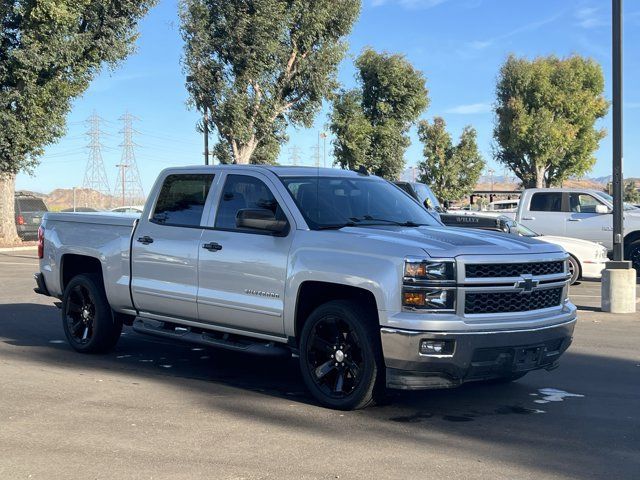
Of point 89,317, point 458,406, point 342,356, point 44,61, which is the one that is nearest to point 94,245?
point 89,317

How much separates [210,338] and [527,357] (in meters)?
2.90

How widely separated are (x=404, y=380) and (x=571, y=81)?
47.9 meters

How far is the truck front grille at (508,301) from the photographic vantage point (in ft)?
19.2

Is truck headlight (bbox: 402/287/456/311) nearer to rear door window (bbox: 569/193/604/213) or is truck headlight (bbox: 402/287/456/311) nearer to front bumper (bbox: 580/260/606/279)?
front bumper (bbox: 580/260/606/279)

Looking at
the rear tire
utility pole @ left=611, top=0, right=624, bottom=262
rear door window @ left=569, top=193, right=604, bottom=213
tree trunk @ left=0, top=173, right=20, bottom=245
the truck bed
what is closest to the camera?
the truck bed

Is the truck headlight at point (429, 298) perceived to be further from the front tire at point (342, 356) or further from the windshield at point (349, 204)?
the windshield at point (349, 204)

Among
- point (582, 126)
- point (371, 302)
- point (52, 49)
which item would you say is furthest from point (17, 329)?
point (582, 126)

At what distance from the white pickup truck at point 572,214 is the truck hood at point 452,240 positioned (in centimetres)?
1238

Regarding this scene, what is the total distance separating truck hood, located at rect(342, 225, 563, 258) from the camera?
5.86 meters

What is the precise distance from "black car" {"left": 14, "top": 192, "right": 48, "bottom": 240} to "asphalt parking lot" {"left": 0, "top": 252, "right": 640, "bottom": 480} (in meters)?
24.8

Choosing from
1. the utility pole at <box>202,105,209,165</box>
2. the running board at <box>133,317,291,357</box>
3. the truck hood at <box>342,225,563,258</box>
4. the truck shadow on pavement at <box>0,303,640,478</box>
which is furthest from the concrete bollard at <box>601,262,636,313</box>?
the utility pole at <box>202,105,209,165</box>

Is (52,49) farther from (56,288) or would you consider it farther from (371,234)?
(371,234)

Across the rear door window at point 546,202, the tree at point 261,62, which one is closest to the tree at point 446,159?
the tree at point 261,62

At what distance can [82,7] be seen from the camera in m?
27.5
